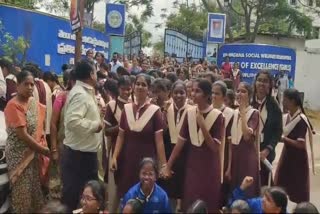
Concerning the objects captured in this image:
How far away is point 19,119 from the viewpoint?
5.39 m

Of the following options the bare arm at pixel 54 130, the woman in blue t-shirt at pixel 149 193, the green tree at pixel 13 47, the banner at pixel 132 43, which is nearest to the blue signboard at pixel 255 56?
the banner at pixel 132 43

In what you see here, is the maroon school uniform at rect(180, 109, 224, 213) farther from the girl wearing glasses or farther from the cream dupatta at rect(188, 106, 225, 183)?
the girl wearing glasses

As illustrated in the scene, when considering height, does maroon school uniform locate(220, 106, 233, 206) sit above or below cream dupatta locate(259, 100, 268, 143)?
below

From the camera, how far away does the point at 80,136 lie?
5.48 metres

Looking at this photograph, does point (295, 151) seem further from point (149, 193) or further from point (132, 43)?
point (132, 43)

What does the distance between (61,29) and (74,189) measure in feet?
37.8

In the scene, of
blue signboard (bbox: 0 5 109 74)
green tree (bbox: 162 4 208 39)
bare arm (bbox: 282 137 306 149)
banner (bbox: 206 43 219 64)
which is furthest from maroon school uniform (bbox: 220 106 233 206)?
green tree (bbox: 162 4 208 39)

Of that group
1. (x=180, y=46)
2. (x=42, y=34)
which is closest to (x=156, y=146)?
(x=42, y=34)

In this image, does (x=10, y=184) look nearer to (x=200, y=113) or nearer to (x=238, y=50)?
(x=200, y=113)

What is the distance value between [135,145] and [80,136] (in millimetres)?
532

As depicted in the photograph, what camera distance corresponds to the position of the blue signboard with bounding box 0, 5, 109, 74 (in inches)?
561

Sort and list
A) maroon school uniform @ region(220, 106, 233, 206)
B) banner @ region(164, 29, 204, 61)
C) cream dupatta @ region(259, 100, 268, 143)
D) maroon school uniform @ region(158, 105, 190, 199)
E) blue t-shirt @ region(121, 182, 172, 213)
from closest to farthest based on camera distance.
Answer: blue t-shirt @ region(121, 182, 172, 213), maroon school uniform @ region(220, 106, 233, 206), maroon school uniform @ region(158, 105, 190, 199), cream dupatta @ region(259, 100, 268, 143), banner @ region(164, 29, 204, 61)

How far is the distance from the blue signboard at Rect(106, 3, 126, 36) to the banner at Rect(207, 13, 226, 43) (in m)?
4.46

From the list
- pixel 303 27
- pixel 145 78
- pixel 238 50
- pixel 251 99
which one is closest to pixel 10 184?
pixel 145 78
